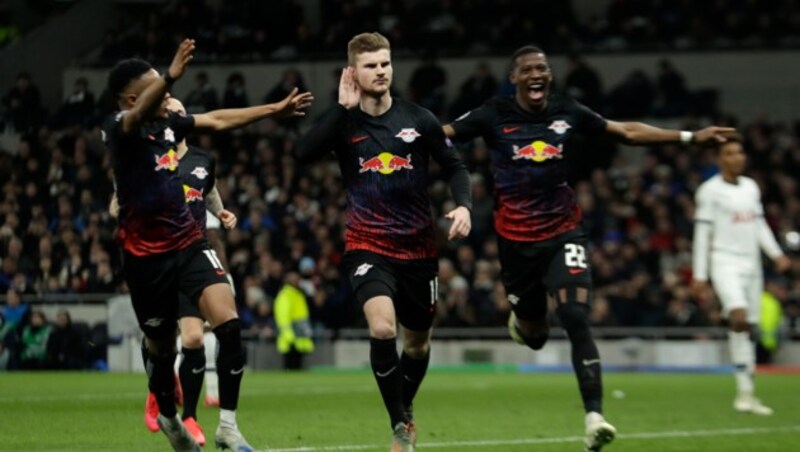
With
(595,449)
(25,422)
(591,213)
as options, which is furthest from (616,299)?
(595,449)

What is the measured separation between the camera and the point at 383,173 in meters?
10.4

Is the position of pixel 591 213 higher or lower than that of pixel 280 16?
lower

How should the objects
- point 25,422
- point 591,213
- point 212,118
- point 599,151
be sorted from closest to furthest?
1. point 212,118
2. point 25,422
3. point 591,213
4. point 599,151

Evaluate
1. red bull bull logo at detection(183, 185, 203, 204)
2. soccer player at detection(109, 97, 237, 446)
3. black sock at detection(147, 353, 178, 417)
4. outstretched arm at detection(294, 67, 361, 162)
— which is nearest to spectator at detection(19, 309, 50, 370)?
soccer player at detection(109, 97, 237, 446)

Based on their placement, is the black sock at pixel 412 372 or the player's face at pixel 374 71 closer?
the player's face at pixel 374 71

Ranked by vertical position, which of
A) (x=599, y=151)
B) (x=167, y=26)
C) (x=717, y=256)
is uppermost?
(x=167, y=26)

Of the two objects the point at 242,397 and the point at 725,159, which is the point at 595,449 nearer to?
the point at 725,159

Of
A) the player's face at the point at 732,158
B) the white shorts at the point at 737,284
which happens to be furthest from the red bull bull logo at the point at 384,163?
the white shorts at the point at 737,284

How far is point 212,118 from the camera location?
10164mm

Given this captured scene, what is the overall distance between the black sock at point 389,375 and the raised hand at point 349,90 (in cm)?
150

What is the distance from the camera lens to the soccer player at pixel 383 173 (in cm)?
1041

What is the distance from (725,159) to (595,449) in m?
6.64

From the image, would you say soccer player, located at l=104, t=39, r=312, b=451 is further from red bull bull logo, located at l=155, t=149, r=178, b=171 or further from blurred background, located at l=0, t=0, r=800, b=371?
blurred background, located at l=0, t=0, r=800, b=371

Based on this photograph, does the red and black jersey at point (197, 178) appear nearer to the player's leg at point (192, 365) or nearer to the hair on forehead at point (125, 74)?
the player's leg at point (192, 365)
